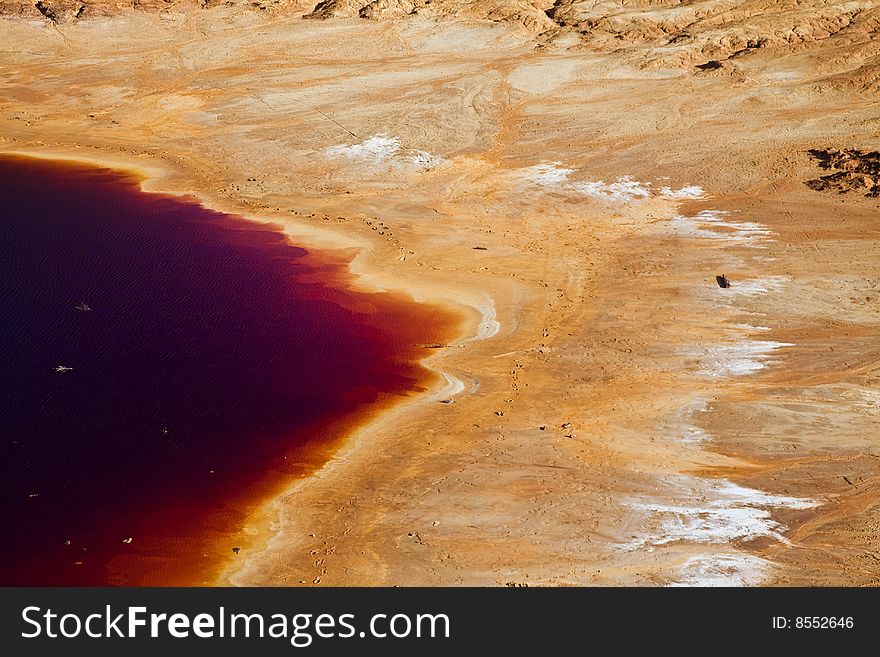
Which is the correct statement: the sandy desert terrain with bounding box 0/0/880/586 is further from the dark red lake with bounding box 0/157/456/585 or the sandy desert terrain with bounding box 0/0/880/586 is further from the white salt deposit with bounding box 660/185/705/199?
the dark red lake with bounding box 0/157/456/585

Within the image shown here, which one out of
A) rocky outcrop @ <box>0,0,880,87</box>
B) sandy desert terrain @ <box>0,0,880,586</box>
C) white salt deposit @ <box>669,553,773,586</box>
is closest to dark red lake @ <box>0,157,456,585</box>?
sandy desert terrain @ <box>0,0,880,586</box>

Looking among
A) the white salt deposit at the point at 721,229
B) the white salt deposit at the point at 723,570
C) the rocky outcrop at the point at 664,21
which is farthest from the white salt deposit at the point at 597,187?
the white salt deposit at the point at 723,570

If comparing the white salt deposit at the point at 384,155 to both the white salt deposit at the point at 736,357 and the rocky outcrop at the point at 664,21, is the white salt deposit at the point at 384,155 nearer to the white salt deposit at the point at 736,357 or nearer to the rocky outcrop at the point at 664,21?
the rocky outcrop at the point at 664,21

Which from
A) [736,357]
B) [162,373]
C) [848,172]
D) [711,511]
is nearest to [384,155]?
[162,373]

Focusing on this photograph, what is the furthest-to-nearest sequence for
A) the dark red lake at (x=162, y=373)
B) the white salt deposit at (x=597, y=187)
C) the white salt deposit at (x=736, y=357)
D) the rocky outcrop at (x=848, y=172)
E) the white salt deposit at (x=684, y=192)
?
the white salt deposit at (x=597, y=187) → the white salt deposit at (x=684, y=192) → the rocky outcrop at (x=848, y=172) → the white salt deposit at (x=736, y=357) → the dark red lake at (x=162, y=373)

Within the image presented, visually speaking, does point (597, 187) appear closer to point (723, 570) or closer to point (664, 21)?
point (664, 21)

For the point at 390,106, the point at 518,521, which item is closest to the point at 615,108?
the point at 390,106
